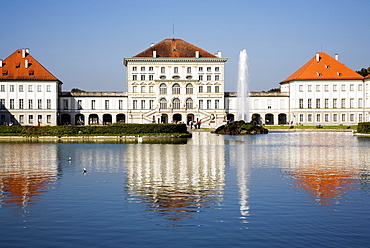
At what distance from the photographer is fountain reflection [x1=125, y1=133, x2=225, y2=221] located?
1392 cm

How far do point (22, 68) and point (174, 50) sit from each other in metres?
25.3

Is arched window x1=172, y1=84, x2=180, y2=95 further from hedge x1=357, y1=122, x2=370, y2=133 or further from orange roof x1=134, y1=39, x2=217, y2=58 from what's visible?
hedge x1=357, y1=122, x2=370, y2=133

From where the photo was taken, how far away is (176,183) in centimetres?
1783

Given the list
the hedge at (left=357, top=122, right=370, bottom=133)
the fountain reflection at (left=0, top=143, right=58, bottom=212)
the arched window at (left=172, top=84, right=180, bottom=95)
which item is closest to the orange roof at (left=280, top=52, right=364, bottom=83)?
the arched window at (left=172, top=84, right=180, bottom=95)

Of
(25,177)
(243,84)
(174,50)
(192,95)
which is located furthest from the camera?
(174,50)

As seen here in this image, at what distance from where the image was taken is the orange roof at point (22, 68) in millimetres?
86938

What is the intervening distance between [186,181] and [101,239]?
7.72 metres

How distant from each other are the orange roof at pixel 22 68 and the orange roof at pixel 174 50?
16248 mm

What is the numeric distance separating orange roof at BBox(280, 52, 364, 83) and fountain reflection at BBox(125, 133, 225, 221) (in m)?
70.0

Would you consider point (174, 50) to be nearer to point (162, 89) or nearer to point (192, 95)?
point (162, 89)

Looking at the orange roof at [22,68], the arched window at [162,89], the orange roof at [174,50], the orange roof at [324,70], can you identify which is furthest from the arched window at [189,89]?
the orange roof at [22,68]

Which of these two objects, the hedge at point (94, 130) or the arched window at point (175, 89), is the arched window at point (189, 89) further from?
the hedge at point (94, 130)

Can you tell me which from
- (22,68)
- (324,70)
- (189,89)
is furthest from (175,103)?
(324,70)

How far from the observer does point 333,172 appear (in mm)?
21062
